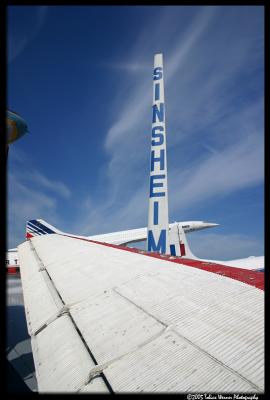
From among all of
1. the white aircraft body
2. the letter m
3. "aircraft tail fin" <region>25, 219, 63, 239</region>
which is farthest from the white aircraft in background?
the white aircraft body

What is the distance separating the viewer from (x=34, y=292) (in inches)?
252

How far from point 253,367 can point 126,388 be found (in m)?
1.28

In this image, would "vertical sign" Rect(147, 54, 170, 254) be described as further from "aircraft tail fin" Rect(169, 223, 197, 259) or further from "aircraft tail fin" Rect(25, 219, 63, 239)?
"aircraft tail fin" Rect(25, 219, 63, 239)

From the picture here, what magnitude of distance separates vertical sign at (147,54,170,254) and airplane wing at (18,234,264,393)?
21.4ft

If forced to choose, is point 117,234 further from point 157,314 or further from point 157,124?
point 157,314

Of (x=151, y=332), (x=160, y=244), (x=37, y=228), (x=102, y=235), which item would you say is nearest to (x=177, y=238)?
(x=160, y=244)

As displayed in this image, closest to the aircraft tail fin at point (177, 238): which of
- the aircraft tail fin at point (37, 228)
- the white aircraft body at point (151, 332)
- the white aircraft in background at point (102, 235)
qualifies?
the white aircraft body at point (151, 332)

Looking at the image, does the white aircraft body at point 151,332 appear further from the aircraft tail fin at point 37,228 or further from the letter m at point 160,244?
the aircraft tail fin at point 37,228

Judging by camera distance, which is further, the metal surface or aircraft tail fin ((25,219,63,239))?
aircraft tail fin ((25,219,63,239))

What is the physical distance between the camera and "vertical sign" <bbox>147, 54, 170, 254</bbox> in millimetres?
12148

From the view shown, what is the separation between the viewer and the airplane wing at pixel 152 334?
2.34 metres

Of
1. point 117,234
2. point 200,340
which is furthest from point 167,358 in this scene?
point 117,234

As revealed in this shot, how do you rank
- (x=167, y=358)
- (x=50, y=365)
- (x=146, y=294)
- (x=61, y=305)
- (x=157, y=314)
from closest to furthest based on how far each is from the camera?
(x=167, y=358), (x=50, y=365), (x=157, y=314), (x=146, y=294), (x=61, y=305)

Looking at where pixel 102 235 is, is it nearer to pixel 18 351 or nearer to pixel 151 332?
pixel 18 351
